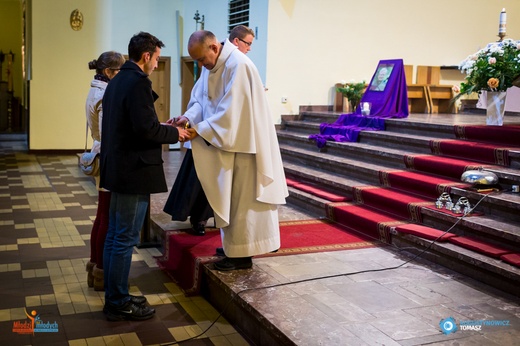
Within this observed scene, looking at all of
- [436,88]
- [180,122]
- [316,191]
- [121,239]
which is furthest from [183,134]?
[436,88]

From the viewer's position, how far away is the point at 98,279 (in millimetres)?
4242

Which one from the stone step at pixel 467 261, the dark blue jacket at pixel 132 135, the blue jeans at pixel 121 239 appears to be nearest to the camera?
the dark blue jacket at pixel 132 135

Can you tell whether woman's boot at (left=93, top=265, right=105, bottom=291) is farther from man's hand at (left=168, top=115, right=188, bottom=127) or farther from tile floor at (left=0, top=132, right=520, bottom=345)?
man's hand at (left=168, top=115, right=188, bottom=127)

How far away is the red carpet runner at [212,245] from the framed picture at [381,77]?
3.12m

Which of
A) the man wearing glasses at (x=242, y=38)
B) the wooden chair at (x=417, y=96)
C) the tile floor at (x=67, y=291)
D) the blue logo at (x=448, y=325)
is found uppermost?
the man wearing glasses at (x=242, y=38)

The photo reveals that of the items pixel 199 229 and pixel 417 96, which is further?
pixel 417 96

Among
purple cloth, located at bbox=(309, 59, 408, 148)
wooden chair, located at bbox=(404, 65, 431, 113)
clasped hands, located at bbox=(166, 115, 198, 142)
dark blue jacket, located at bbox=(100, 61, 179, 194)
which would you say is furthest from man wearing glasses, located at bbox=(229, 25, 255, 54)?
wooden chair, located at bbox=(404, 65, 431, 113)

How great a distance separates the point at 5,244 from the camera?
540cm

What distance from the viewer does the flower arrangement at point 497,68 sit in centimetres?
589

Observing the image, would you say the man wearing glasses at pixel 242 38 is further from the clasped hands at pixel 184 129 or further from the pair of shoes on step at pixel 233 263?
the pair of shoes on step at pixel 233 263

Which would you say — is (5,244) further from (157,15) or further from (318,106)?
(157,15)

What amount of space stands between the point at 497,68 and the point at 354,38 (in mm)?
A: 3577

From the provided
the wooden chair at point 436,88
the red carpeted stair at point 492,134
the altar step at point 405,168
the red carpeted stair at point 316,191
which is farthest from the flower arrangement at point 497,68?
the wooden chair at point 436,88

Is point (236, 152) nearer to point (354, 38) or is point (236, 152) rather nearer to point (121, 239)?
point (121, 239)
